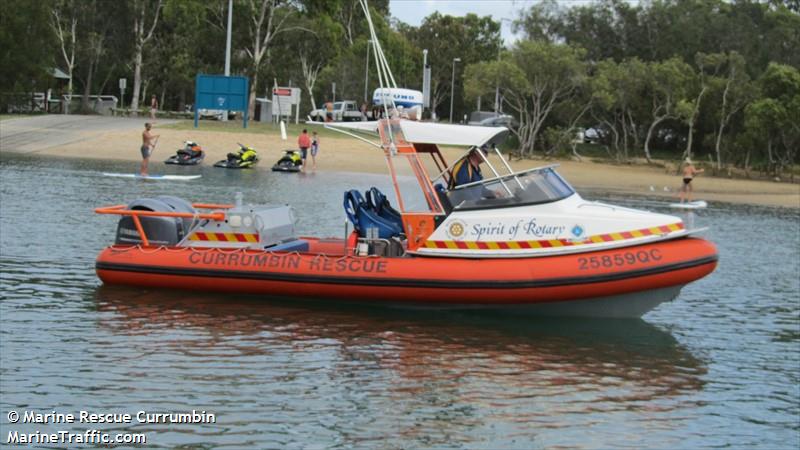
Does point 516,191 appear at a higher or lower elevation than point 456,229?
higher

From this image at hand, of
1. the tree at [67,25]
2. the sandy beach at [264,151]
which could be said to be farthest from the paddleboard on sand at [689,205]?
the tree at [67,25]

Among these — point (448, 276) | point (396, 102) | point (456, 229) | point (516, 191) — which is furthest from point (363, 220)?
point (516, 191)

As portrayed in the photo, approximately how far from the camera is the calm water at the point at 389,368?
402 inches

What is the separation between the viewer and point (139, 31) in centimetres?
6881

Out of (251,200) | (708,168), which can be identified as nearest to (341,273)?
(251,200)

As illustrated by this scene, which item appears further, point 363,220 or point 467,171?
point 363,220

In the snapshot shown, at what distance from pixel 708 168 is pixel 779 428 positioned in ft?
155

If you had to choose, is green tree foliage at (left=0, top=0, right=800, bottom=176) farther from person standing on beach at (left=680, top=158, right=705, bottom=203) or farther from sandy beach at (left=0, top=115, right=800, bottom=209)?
person standing on beach at (left=680, top=158, right=705, bottom=203)

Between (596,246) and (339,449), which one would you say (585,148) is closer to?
(596,246)

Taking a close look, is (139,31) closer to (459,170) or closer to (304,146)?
(304,146)

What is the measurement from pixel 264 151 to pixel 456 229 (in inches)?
1302

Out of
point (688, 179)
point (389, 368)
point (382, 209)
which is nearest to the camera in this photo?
point (389, 368)

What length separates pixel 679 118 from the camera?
57.4m

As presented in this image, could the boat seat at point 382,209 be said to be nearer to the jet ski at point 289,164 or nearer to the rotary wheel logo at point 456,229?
the rotary wheel logo at point 456,229
